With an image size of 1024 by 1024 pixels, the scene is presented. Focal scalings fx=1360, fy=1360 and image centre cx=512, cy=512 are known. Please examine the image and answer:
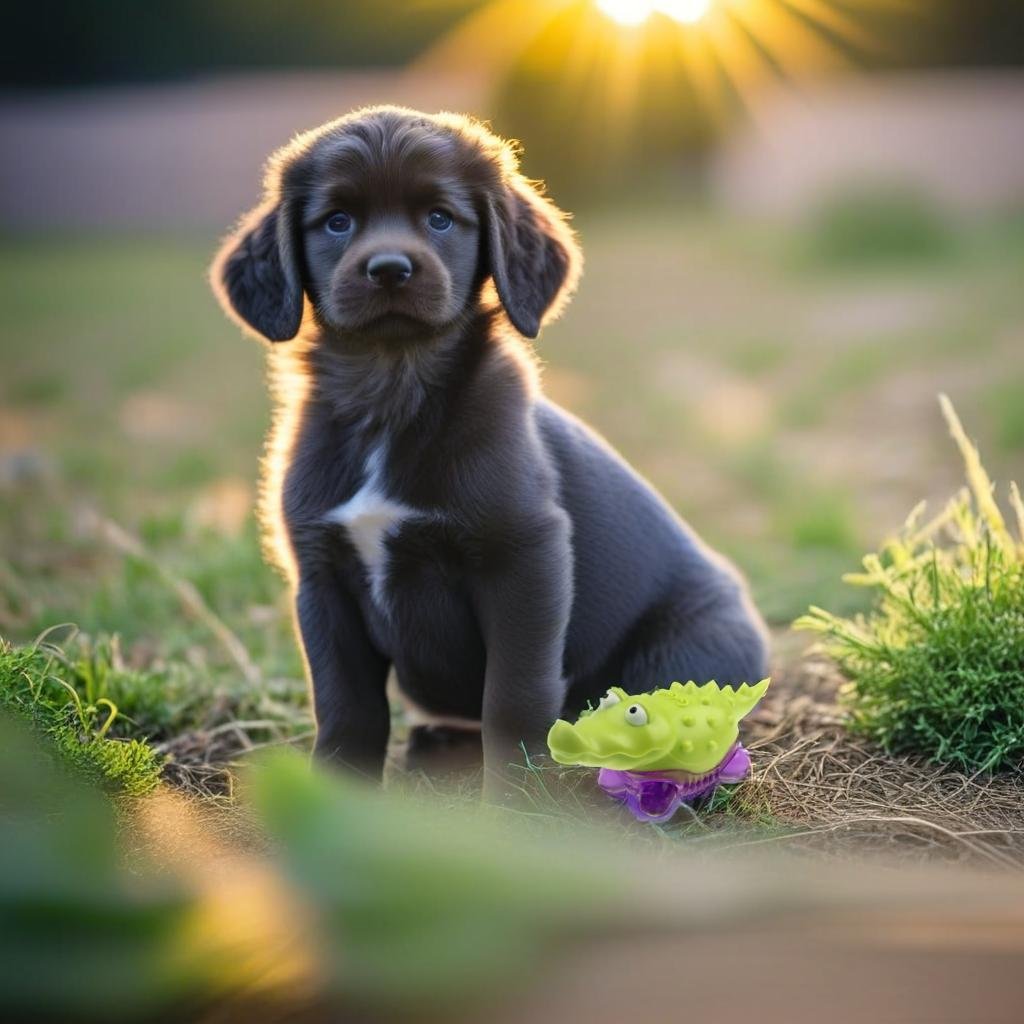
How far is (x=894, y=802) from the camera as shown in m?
2.95

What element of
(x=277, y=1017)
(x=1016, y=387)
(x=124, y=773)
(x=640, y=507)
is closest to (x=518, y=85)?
(x=1016, y=387)

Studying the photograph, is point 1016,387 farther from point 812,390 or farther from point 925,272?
point 925,272

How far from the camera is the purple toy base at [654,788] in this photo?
2.76m

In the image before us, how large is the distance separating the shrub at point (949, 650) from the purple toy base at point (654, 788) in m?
0.60

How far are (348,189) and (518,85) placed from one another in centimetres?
1053

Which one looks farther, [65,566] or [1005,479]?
[1005,479]

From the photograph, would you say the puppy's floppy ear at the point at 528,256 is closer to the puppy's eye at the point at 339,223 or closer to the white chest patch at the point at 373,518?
the puppy's eye at the point at 339,223

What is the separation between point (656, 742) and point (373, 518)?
77cm

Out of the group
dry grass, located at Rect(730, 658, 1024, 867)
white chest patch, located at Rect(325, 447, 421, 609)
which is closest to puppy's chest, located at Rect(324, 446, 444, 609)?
white chest patch, located at Rect(325, 447, 421, 609)

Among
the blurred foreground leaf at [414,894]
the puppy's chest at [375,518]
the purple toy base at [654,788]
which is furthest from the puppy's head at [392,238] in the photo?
the blurred foreground leaf at [414,894]

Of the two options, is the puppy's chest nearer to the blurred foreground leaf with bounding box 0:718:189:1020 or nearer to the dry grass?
the dry grass

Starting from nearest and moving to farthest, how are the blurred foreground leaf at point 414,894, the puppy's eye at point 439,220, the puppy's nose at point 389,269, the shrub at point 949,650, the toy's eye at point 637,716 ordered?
1. the blurred foreground leaf at point 414,894
2. the toy's eye at point 637,716
3. the puppy's nose at point 389,269
4. the puppy's eye at point 439,220
5. the shrub at point 949,650

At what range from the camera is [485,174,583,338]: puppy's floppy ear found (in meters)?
3.07

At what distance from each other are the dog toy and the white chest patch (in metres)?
0.56
